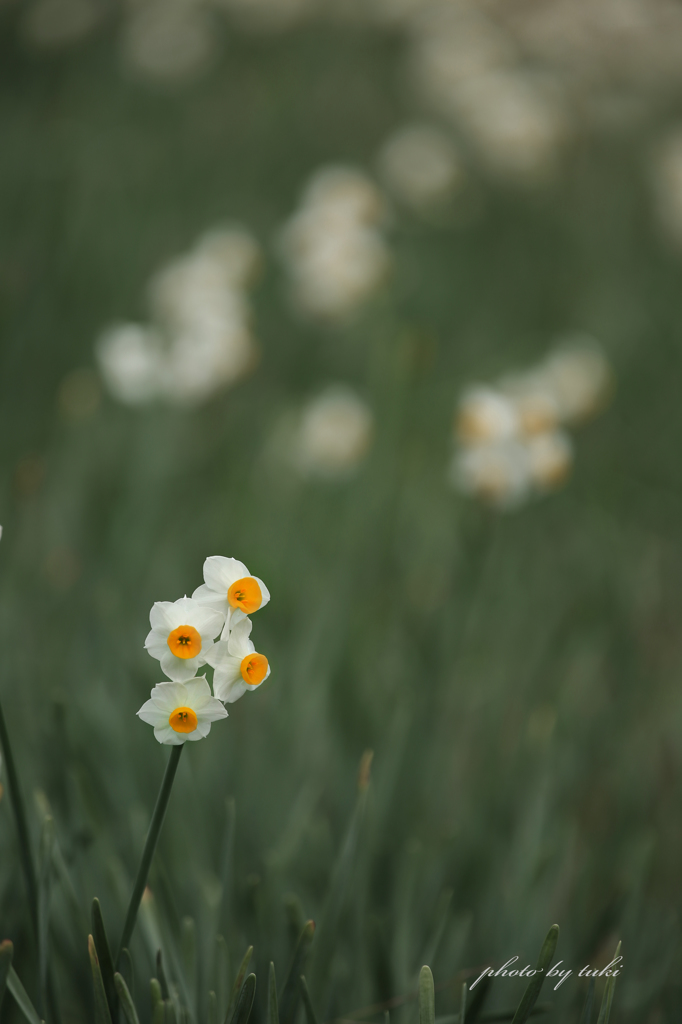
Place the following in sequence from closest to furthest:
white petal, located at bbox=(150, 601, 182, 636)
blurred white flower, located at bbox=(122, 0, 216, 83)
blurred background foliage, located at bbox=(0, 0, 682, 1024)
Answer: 1. white petal, located at bbox=(150, 601, 182, 636)
2. blurred background foliage, located at bbox=(0, 0, 682, 1024)
3. blurred white flower, located at bbox=(122, 0, 216, 83)

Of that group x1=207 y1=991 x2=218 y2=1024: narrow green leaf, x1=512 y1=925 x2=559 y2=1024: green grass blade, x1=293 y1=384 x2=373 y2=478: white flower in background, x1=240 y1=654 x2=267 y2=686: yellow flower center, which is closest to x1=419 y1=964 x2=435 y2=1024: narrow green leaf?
x1=512 y1=925 x2=559 y2=1024: green grass blade

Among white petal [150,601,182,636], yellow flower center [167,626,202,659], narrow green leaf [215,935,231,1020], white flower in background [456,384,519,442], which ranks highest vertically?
white flower in background [456,384,519,442]

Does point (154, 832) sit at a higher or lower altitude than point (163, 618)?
lower

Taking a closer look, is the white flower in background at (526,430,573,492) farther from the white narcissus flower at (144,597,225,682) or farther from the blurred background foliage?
the white narcissus flower at (144,597,225,682)

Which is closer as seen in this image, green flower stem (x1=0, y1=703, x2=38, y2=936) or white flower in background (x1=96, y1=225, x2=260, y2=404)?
green flower stem (x1=0, y1=703, x2=38, y2=936)

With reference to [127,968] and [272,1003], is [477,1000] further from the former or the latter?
[127,968]

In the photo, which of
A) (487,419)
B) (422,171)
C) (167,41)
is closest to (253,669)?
(487,419)

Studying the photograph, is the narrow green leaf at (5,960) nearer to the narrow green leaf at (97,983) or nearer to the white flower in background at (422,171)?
the narrow green leaf at (97,983)
